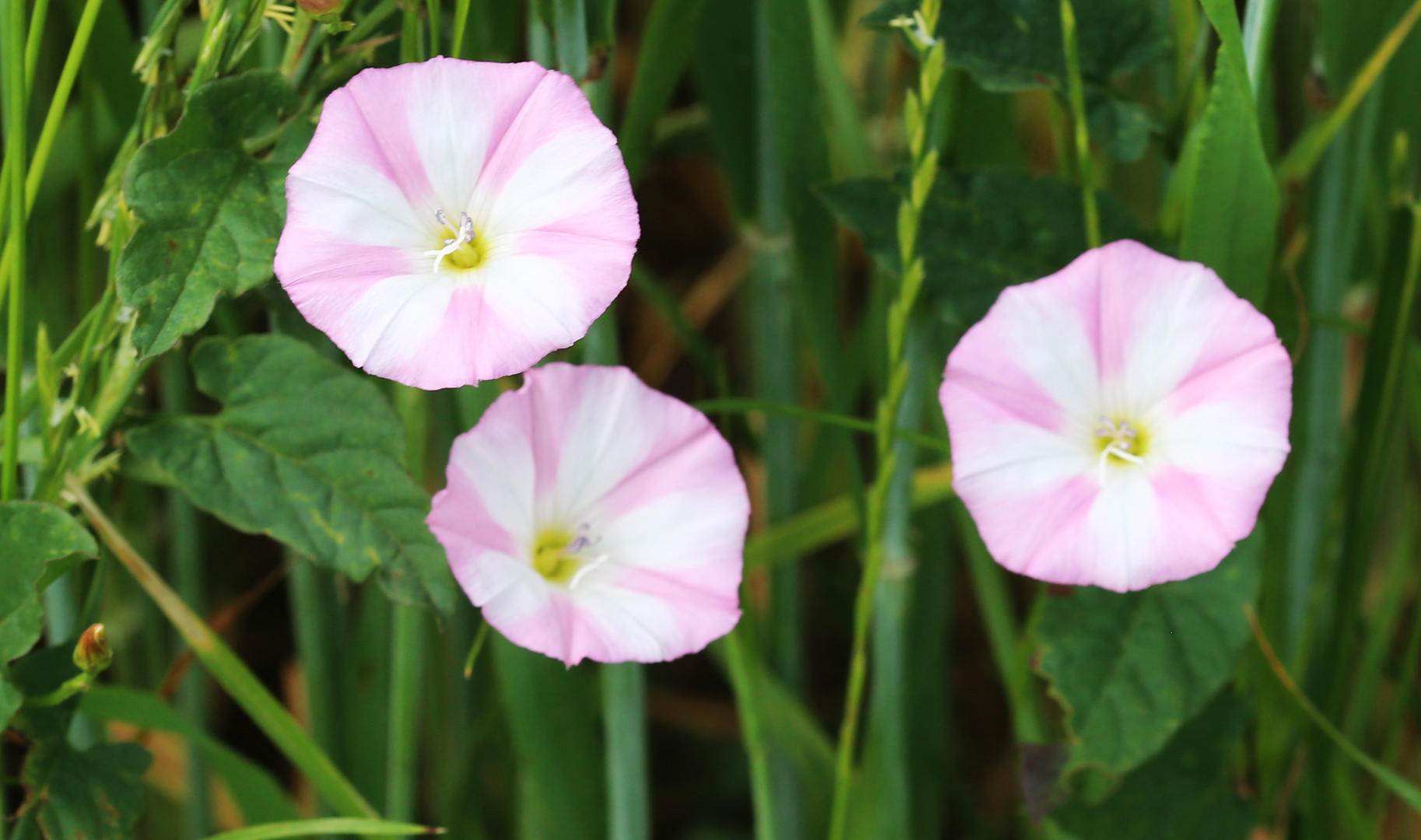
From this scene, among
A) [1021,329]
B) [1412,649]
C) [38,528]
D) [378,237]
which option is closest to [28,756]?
[38,528]

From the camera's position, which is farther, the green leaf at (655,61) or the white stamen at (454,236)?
the green leaf at (655,61)

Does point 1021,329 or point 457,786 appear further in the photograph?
point 457,786

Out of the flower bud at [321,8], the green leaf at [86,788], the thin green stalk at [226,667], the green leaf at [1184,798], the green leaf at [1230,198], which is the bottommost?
the green leaf at [1184,798]

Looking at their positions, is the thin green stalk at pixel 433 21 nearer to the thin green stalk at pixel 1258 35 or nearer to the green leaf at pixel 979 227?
the green leaf at pixel 979 227

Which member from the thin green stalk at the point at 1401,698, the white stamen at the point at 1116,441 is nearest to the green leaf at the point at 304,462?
the white stamen at the point at 1116,441

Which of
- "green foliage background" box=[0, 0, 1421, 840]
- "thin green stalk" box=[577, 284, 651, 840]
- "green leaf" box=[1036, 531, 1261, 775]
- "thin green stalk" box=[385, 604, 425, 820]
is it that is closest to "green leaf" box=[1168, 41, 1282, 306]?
"green foliage background" box=[0, 0, 1421, 840]

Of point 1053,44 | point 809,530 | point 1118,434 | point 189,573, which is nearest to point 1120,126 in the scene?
point 1053,44

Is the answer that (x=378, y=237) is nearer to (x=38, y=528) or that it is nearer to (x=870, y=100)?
(x=38, y=528)
